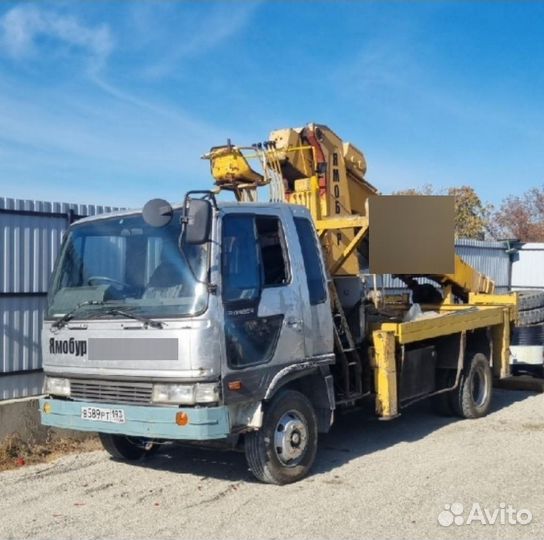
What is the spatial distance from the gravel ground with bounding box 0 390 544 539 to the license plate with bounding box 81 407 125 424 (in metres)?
0.68

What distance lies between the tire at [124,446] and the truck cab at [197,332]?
1.31ft

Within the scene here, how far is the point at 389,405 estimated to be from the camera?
7363 millimetres

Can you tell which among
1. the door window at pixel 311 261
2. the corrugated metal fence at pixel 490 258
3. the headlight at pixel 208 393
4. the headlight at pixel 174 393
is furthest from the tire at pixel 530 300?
Result: the headlight at pixel 174 393

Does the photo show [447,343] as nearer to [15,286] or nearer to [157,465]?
[157,465]

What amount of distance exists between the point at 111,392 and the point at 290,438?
158cm

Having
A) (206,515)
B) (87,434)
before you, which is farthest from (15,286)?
(206,515)

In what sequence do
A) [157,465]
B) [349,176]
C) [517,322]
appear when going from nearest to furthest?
[157,465]
[349,176]
[517,322]

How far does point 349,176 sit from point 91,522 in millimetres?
5052

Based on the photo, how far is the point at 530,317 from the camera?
1078 cm

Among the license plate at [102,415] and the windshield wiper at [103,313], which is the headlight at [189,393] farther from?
the windshield wiper at [103,313]

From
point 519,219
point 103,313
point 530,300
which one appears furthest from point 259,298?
point 519,219

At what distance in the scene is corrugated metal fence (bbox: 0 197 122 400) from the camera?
26.0 feet

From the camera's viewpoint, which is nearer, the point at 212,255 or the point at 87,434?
the point at 212,255

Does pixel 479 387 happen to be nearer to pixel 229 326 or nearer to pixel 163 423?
pixel 229 326
